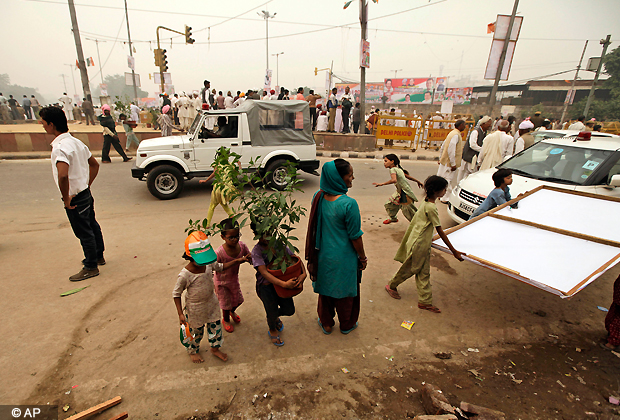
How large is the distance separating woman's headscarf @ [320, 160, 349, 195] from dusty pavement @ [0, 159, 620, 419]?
1.42 meters

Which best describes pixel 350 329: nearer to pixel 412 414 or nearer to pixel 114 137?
pixel 412 414

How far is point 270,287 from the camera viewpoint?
2543 millimetres

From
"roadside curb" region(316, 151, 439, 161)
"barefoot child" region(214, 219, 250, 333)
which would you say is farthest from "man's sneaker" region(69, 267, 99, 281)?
"roadside curb" region(316, 151, 439, 161)

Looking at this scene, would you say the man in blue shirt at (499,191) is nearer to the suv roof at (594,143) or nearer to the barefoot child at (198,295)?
the suv roof at (594,143)

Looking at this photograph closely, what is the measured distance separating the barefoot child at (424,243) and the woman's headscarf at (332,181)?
1.18m

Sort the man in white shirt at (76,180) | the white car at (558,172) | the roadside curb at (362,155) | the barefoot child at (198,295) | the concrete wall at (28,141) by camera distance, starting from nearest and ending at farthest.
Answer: the barefoot child at (198,295)
the man in white shirt at (76,180)
the white car at (558,172)
the concrete wall at (28,141)
the roadside curb at (362,155)

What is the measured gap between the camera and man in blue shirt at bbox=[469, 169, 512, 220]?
148 inches

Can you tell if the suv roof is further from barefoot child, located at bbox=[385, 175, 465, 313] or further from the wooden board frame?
barefoot child, located at bbox=[385, 175, 465, 313]

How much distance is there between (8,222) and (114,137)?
17.6 ft

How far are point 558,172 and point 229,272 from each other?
534 centimetres

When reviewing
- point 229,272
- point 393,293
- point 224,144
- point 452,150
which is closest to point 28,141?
point 224,144

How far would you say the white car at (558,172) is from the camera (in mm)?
4538
